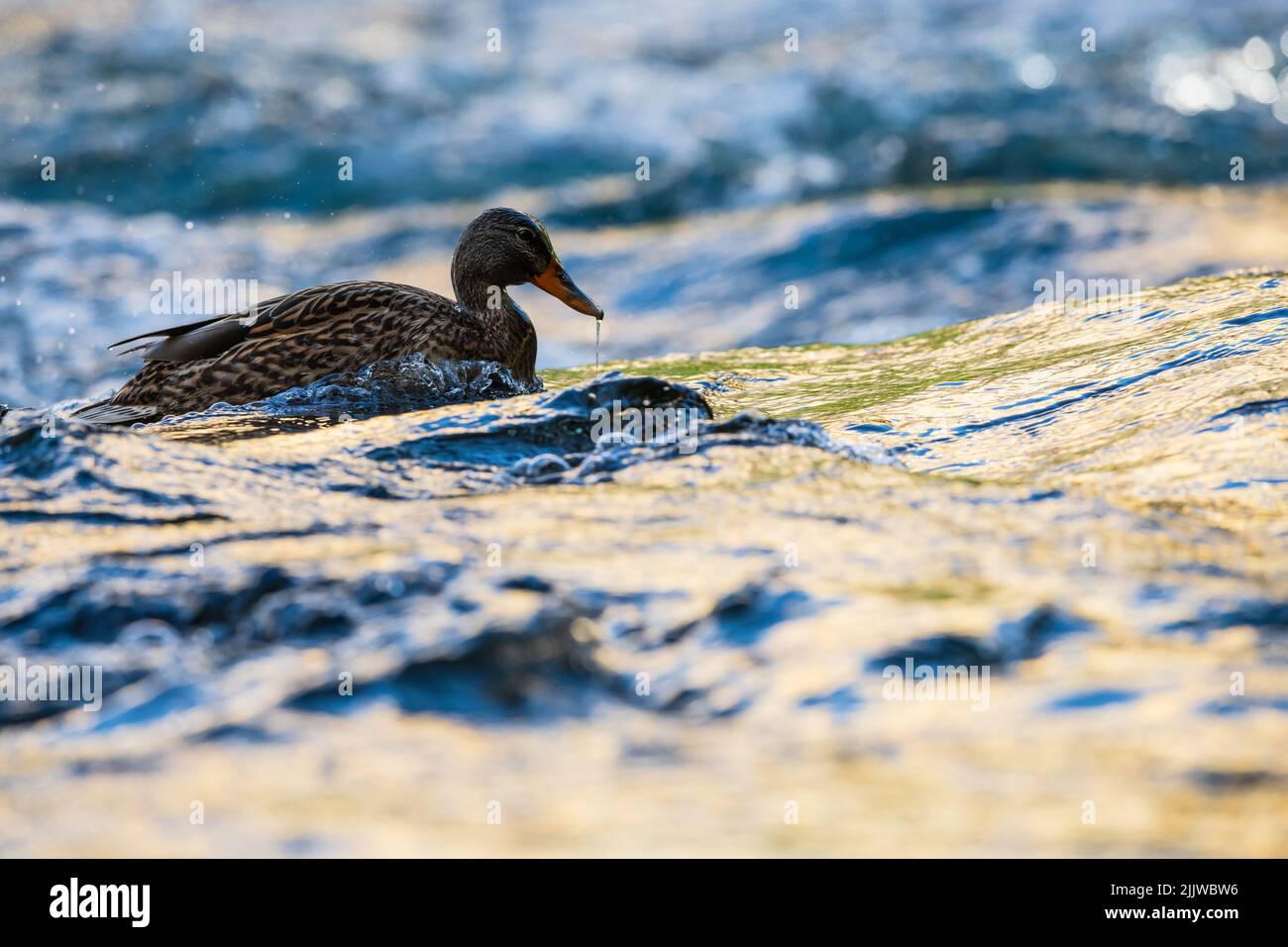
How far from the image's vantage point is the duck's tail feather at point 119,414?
295 inches

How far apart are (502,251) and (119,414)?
90.0 inches

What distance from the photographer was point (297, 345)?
768 cm

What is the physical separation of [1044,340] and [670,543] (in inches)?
156

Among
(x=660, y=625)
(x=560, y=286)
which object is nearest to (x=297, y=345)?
(x=560, y=286)

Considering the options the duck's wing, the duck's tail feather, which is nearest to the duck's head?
the duck's wing

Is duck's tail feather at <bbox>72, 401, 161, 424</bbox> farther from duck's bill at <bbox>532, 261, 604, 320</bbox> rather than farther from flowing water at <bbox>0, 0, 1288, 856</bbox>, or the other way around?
duck's bill at <bbox>532, 261, 604, 320</bbox>

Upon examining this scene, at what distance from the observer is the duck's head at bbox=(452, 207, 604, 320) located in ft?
27.8

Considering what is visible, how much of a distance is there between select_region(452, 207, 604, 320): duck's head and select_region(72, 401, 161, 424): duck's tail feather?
1.94 m

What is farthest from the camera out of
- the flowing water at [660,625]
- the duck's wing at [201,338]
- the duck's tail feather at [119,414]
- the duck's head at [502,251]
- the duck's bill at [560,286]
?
the duck's bill at [560,286]

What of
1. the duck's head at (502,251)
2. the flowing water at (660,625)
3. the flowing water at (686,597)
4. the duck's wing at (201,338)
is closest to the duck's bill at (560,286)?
the duck's head at (502,251)

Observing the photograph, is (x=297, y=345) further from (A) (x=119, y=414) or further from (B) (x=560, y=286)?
(B) (x=560, y=286)

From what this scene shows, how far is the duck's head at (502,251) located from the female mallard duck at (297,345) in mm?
266

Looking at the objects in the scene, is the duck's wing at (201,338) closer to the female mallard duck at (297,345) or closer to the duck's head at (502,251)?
the female mallard duck at (297,345)

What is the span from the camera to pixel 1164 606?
4.32m
